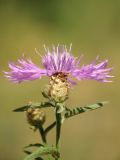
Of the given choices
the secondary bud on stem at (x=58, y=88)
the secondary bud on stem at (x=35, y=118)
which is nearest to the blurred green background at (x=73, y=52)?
the secondary bud on stem at (x=35, y=118)

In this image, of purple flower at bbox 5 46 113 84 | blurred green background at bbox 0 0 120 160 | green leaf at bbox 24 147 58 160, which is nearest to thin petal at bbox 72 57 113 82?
purple flower at bbox 5 46 113 84

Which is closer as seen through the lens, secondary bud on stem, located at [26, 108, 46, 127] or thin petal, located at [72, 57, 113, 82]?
thin petal, located at [72, 57, 113, 82]

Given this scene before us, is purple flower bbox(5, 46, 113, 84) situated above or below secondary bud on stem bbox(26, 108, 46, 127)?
above

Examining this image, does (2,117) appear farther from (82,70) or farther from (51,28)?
(82,70)

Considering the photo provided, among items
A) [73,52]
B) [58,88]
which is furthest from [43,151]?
[73,52]

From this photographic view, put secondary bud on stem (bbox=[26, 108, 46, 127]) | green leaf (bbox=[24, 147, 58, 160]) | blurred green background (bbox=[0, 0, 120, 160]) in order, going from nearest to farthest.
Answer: green leaf (bbox=[24, 147, 58, 160]) → secondary bud on stem (bbox=[26, 108, 46, 127]) → blurred green background (bbox=[0, 0, 120, 160])

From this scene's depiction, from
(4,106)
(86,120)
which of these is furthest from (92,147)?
(4,106)

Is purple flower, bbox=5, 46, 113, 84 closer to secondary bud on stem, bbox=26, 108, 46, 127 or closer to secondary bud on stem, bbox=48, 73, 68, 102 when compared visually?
secondary bud on stem, bbox=48, 73, 68, 102
